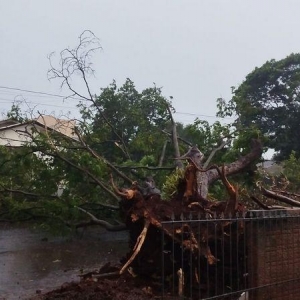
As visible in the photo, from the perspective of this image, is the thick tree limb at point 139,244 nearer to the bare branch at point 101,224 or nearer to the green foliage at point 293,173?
the bare branch at point 101,224

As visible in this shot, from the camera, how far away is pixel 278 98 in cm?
2994

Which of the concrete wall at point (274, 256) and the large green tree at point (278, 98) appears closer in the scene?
the concrete wall at point (274, 256)

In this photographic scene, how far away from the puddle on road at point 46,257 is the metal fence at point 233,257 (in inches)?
98.4

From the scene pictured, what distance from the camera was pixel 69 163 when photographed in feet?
31.6

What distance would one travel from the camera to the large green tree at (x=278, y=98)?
28062 mm

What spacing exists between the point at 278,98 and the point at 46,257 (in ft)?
71.2

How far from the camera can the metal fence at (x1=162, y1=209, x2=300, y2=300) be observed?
222 inches

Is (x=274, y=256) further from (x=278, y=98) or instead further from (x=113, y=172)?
(x=278, y=98)

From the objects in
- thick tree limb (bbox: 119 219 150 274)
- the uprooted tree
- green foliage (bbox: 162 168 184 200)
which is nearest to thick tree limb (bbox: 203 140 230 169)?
the uprooted tree

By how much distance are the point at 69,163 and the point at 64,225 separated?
3.79 ft

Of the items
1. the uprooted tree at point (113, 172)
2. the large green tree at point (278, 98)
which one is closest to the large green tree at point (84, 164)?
the uprooted tree at point (113, 172)

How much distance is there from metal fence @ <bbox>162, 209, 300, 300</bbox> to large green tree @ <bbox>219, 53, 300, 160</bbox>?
21.1m

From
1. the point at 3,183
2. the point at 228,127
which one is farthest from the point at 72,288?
the point at 228,127

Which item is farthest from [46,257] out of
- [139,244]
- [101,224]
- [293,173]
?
[293,173]
